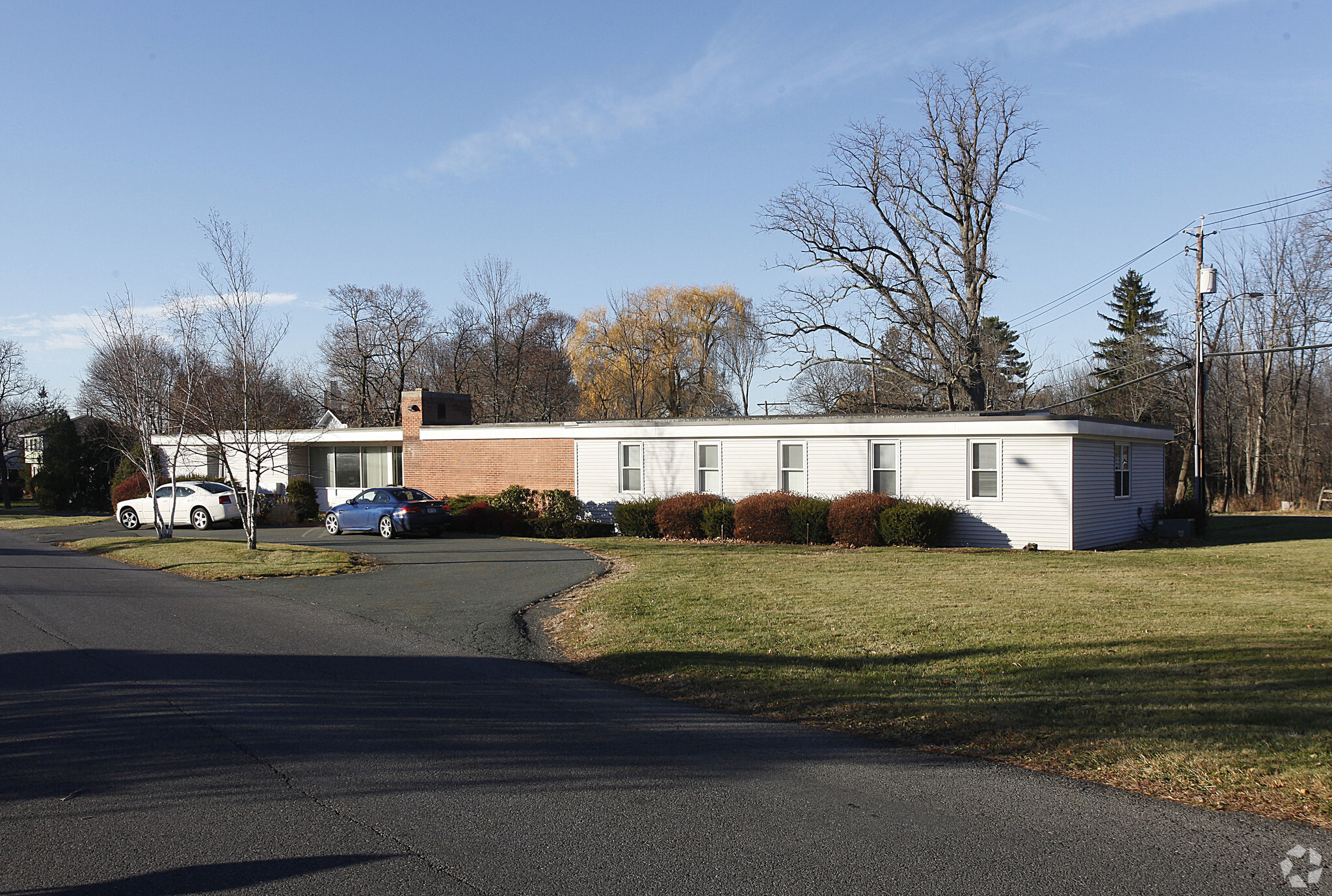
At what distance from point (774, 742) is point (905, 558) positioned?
1256cm

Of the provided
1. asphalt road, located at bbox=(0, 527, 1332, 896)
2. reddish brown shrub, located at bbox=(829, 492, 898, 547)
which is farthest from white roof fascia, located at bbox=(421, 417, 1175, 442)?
asphalt road, located at bbox=(0, 527, 1332, 896)

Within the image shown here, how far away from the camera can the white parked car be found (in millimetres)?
28781

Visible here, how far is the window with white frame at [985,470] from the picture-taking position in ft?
70.0

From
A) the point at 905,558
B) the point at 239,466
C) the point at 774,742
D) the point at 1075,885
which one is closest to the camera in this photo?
the point at 1075,885

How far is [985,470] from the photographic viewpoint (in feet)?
70.5

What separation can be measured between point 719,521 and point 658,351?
2932 centimetres

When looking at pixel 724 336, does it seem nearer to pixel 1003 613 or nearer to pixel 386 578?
pixel 386 578

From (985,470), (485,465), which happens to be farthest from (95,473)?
(985,470)

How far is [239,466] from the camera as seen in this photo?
34375 mm

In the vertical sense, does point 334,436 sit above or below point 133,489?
above

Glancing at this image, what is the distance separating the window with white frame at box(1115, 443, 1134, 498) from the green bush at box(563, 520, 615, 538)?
13528 mm

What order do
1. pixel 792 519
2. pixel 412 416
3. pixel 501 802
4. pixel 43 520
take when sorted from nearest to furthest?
pixel 501 802, pixel 792 519, pixel 412 416, pixel 43 520

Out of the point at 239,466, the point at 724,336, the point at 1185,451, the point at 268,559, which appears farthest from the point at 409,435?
the point at 1185,451

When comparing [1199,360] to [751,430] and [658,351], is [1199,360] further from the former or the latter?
[658,351]
